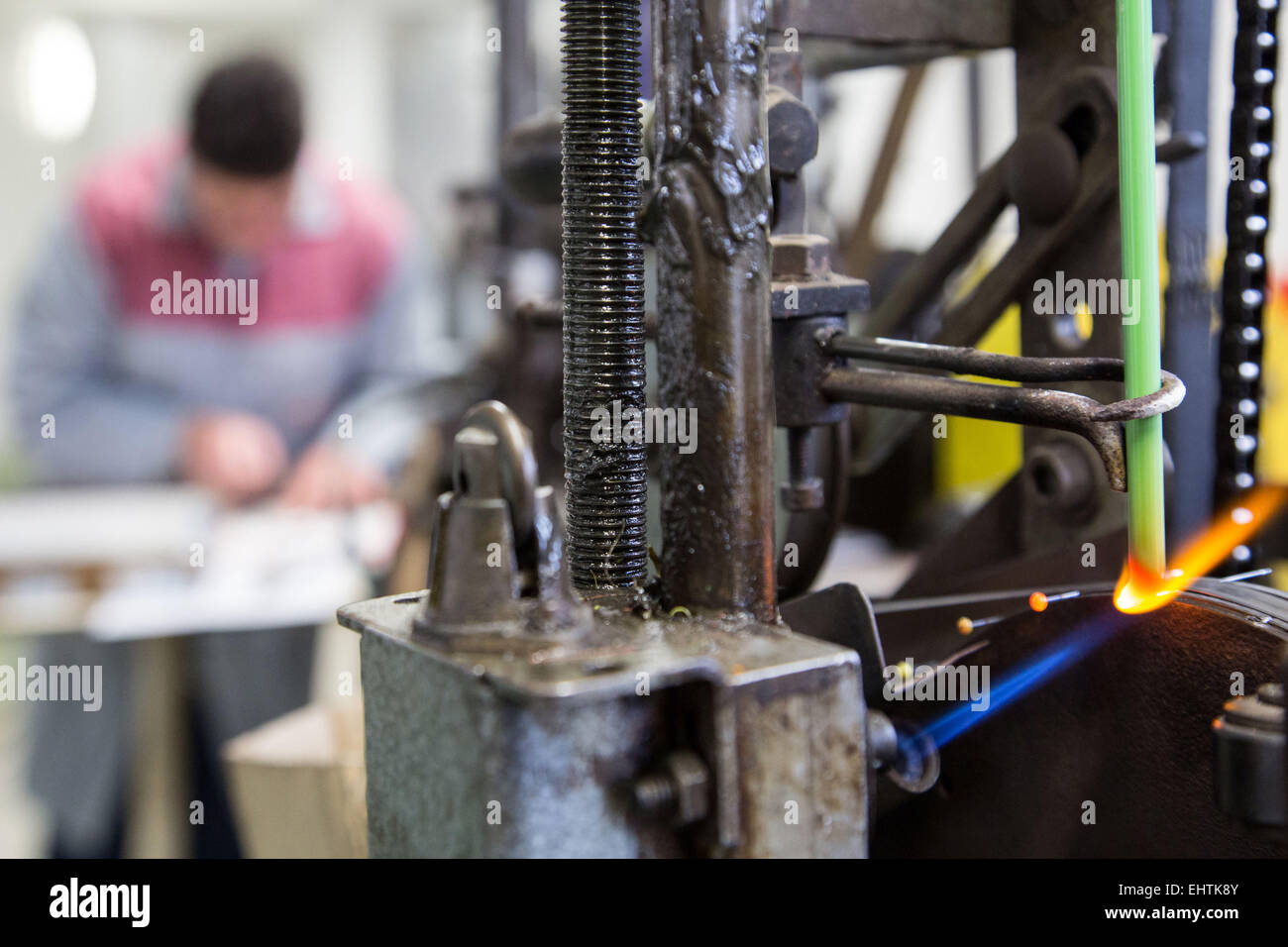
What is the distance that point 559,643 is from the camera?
0.56 meters

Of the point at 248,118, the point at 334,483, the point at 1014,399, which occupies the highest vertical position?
the point at 248,118

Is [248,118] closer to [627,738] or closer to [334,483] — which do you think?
[334,483]

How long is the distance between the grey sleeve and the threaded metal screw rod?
2.21 metres

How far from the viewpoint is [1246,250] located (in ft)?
2.97

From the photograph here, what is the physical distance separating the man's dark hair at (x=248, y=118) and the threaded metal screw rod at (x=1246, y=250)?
2.07 meters

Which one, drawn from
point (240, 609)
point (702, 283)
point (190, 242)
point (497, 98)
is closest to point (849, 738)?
point (702, 283)

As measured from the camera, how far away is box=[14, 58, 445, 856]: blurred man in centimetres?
238

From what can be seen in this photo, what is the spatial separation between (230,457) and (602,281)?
200 cm

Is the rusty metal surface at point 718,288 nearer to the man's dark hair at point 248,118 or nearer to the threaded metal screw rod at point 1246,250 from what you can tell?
the threaded metal screw rod at point 1246,250

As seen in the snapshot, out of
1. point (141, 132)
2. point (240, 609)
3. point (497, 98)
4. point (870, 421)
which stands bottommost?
point (240, 609)

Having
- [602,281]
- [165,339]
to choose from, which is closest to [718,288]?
[602,281]
